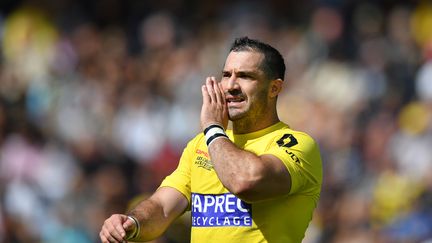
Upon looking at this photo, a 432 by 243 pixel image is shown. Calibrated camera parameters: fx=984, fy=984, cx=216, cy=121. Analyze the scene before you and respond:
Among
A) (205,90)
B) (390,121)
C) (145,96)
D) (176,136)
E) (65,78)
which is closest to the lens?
(205,90)

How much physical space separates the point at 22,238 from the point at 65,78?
3433mm

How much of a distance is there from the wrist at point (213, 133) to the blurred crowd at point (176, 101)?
410 centimetres

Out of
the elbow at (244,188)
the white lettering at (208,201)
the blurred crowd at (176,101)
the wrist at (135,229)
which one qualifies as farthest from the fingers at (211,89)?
the blurred crowd at (176,101)

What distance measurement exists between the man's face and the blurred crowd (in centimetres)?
396

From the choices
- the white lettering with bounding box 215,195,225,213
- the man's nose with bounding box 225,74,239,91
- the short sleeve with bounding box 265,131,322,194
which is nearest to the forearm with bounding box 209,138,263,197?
the short sleeve with bounding box 265,131,322,194

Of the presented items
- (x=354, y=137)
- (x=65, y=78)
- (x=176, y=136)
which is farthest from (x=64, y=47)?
(x=354, y=137)

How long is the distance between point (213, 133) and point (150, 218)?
25.1 inches

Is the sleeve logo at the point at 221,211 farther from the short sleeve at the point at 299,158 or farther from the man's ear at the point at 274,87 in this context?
the man's ear at the point at 274,87

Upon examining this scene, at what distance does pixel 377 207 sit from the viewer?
10.3m

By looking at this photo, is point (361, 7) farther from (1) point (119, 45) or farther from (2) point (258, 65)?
(2) point (258, 65)

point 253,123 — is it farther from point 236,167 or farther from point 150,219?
point 150,219

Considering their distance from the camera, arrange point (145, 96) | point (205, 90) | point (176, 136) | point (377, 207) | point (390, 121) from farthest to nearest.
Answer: point (145, 96), point (176, 136), point (390, 121), point (377, 207), point (205, 90)

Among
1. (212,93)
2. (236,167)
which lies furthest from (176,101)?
(236,167)

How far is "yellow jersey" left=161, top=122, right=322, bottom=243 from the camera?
17.0ft
